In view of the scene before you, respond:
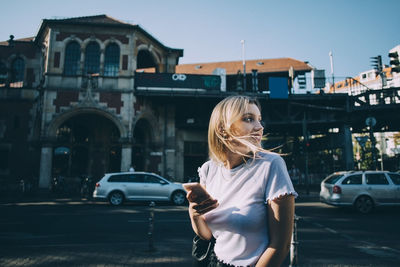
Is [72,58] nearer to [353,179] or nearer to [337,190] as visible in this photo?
[337,190]

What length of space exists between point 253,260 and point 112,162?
21451 mm

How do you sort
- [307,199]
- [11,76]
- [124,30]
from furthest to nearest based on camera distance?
[11,76], [124,30], [307,199]

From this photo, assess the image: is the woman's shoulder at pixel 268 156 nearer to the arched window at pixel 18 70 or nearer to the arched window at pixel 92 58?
the arched window at pixel 92 58

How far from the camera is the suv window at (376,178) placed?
1111cm

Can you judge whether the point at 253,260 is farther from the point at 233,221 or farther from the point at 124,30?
the point at 124,30

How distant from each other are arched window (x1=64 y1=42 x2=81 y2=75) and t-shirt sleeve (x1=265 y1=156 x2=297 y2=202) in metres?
20.7

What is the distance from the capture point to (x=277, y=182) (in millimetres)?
1395

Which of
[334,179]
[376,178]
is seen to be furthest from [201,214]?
[376,178]

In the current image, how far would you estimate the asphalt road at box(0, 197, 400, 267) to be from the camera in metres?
5.14

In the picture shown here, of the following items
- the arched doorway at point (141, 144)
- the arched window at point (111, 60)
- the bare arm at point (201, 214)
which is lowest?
the bare arm at point (201, 214)

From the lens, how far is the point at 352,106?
20.8 m

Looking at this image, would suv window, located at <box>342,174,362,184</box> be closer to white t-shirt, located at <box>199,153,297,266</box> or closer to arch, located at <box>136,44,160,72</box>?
white t-shirt, located at <box>199,153,297,266</box>

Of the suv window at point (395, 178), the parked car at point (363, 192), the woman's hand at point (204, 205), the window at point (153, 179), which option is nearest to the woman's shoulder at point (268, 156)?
the woman's hand at point (204, 205)

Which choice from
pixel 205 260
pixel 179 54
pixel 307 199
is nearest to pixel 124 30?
pixel 179 54
